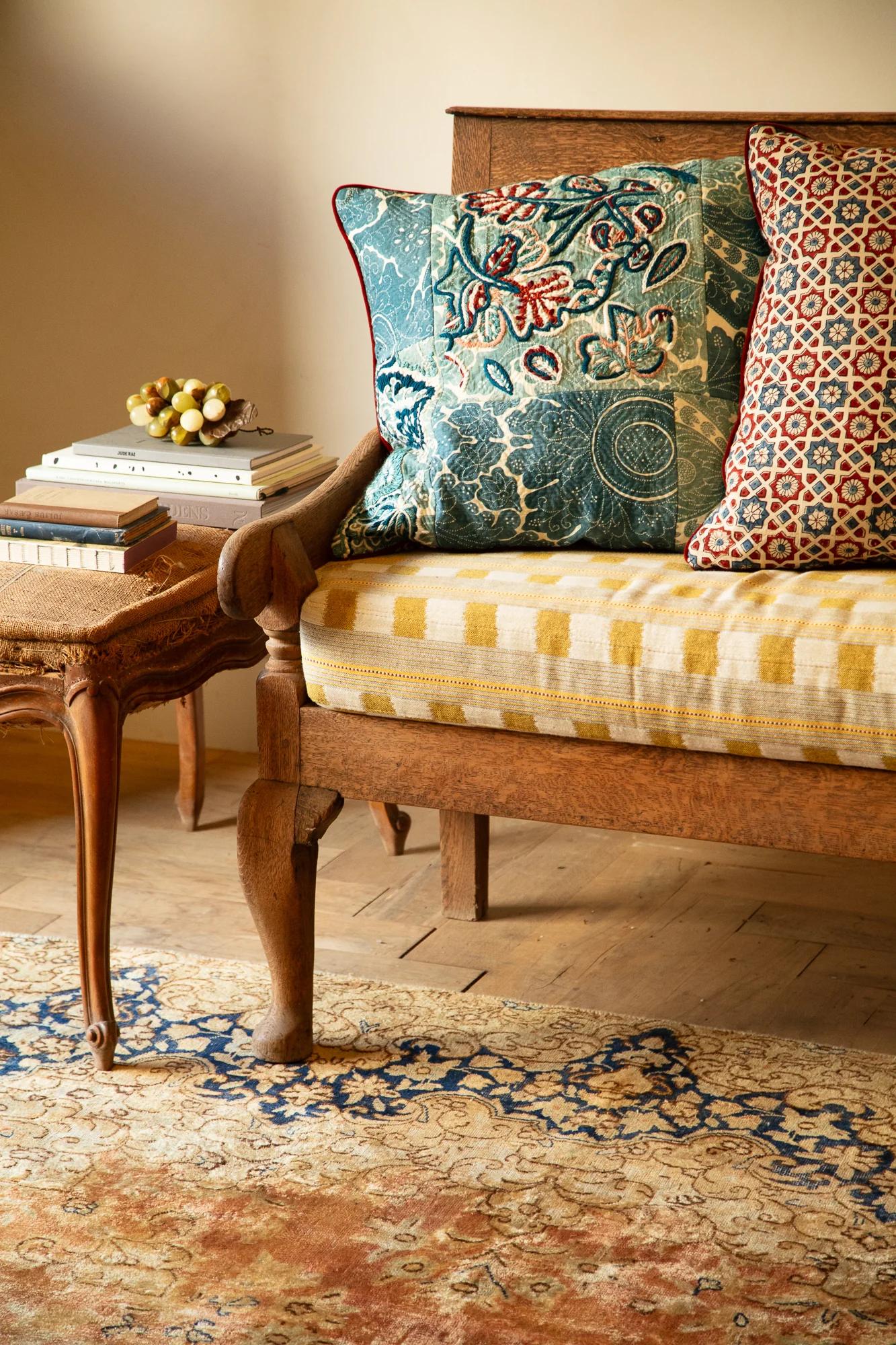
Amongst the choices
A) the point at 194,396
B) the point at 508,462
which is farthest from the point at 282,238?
the point at 508,462

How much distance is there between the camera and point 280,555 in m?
1.63

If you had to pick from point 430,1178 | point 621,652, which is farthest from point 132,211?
point 430,1178

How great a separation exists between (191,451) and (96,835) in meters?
0.65

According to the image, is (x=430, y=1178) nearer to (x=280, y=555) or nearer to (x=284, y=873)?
(x=284, y=873)

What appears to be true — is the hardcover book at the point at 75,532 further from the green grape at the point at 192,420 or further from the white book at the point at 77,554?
the green grape at the point at 192,420

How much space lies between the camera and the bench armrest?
1.58 meters

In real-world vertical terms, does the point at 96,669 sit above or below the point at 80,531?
below

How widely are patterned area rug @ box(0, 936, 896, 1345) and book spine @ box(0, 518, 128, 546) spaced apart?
57 centimetres

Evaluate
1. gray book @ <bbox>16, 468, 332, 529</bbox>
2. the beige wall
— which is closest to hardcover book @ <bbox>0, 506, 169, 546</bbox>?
gray book @ <bbox>16, 468, 332, 529</bbox>

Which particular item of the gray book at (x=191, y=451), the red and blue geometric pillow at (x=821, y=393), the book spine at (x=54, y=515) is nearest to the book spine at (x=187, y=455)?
the gray book at (x=191, y=451)

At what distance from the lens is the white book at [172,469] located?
2068 mm

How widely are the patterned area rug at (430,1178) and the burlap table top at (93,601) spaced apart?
484mm

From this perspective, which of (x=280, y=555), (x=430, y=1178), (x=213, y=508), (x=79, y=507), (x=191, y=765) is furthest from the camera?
(x=191, y=765)

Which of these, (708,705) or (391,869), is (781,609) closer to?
(708,705)
